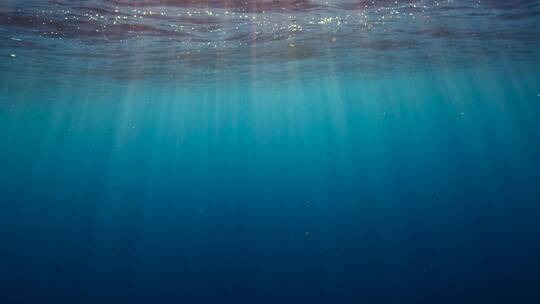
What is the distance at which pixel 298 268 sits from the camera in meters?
19.4

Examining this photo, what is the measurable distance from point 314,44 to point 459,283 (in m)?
12.9

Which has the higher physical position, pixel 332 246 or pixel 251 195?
pixel 332 246

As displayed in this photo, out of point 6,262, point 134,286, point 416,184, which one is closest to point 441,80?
point 416,184

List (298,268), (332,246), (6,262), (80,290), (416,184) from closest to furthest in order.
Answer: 1. (80,290)
2. (298,268)
3. (6,262)
4. (332,246)
5. (416,184)

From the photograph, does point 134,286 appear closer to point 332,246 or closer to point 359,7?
point 332,246

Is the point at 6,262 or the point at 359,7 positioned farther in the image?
the point at 6,262

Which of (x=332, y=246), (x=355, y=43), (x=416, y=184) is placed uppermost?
(x=355, y=43)

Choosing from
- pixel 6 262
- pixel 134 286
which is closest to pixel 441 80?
pixel 134 286

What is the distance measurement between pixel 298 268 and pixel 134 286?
25.9 feet

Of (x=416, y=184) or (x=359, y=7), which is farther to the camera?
(x=416, y=184)

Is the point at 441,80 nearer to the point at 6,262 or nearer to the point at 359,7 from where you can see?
the point at 359,7

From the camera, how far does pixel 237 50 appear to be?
66.5 feet

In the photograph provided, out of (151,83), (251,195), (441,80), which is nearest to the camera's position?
(151,83)

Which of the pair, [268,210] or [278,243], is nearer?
[278,243]
